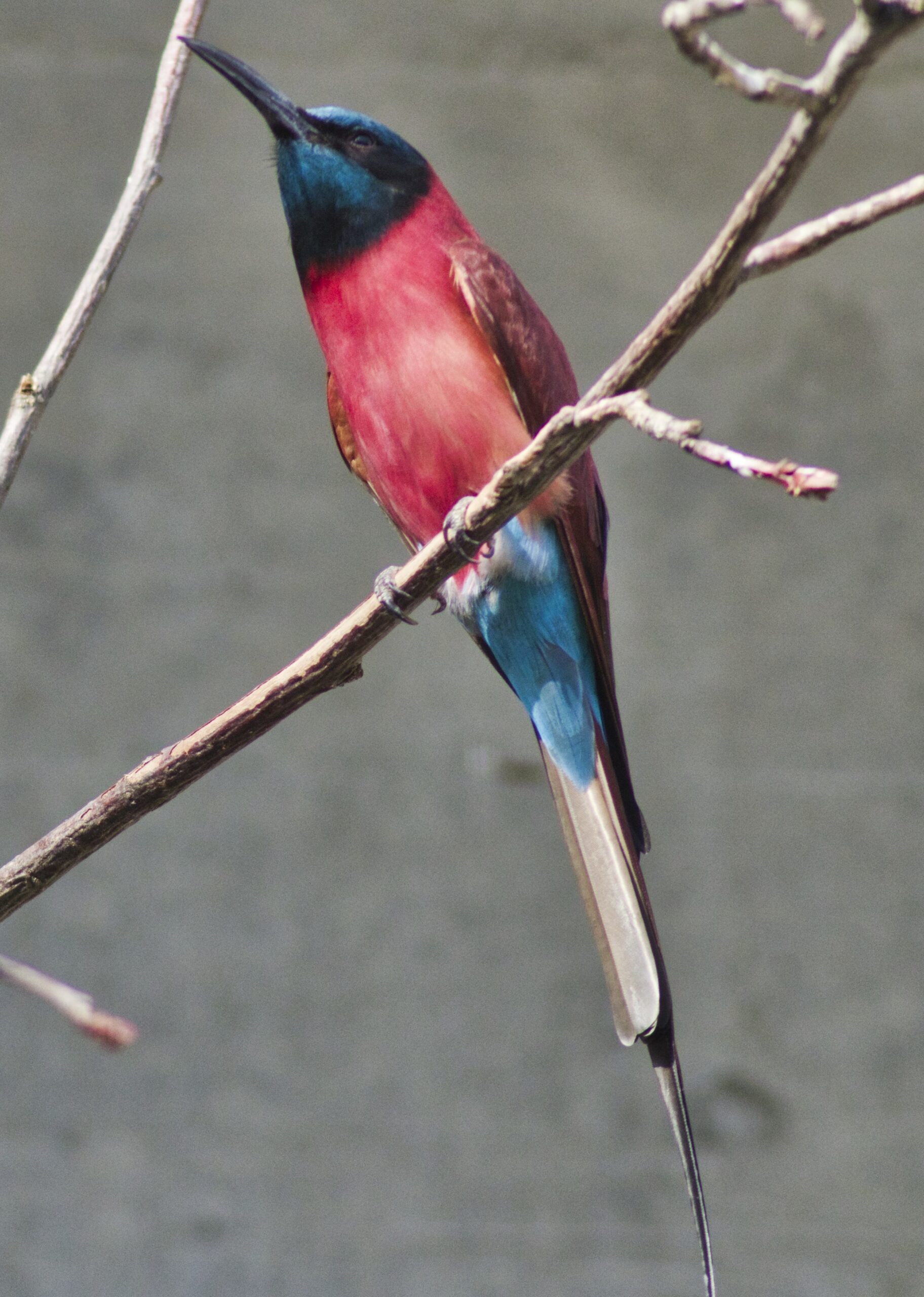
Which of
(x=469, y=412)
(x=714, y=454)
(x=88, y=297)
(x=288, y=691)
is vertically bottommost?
(x=714, y=454)

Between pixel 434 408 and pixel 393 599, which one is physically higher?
pixel 434 408

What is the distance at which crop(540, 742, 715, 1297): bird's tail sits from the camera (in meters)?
0.96

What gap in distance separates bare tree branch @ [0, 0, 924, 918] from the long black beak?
0.48 m

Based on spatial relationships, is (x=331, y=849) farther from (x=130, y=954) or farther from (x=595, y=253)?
(x=595, y=253)

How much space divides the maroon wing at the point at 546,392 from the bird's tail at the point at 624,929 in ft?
0.10

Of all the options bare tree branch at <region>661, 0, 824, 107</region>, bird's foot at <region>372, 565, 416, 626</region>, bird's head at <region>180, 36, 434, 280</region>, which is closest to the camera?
bare tree branch at <region>661, 0, 824, 107</region>

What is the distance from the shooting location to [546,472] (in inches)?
30.0

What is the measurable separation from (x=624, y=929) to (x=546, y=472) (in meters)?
0.46

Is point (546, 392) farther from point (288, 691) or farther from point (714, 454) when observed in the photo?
point (714, 454)

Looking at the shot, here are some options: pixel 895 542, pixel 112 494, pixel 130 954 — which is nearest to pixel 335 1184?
pixel 130 954

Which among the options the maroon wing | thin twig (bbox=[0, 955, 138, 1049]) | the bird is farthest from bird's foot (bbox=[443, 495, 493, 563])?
thin twig (bbox=[0, 955, 138, 1049])

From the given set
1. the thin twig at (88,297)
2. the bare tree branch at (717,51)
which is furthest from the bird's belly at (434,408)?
the bare tree branch at (717,51)

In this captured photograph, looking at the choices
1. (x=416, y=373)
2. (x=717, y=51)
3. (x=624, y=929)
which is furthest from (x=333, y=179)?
(x=717, y=51)

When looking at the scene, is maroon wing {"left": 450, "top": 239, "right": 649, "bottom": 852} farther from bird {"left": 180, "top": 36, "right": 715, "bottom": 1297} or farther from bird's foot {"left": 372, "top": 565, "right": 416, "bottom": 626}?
bird's foot {"left": 372, "top": 565, "right": 416, "bottom": 626}
